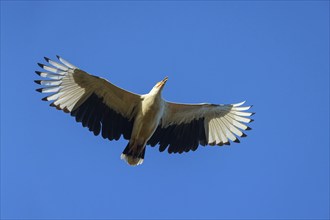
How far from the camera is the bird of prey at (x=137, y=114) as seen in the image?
16.4 m

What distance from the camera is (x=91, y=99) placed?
16.6 meters

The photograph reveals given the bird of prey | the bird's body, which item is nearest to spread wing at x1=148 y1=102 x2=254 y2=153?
the bird of prey

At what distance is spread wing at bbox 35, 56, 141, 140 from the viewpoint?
1634cm

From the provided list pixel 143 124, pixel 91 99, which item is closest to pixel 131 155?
pixel 143 124

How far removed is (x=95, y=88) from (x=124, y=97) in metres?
0.59

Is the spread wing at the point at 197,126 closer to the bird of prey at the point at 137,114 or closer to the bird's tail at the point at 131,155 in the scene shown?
the bird of prey at the point at 137,114

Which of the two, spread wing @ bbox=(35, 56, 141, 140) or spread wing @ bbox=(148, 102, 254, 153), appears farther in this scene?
spread wing @ bbox=(148, 102, 254, 153)

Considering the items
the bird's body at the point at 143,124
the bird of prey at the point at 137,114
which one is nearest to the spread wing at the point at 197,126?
the bird of prey at the point at 137,114

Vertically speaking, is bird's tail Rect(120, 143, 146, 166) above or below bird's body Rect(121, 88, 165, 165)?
below

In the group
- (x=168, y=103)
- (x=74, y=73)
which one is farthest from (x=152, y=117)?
(x=74, y=73)

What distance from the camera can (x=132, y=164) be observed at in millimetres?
16688

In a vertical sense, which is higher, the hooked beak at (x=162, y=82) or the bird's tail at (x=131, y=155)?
the hooked beak at (x=162, y=82)

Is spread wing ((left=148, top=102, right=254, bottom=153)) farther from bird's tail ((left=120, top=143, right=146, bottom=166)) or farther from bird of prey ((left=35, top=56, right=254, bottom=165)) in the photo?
bird's tail ((left=120, top=143, right=146, bottom=166))

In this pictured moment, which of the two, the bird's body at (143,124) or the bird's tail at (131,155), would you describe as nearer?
the bird's body at (143,124)
